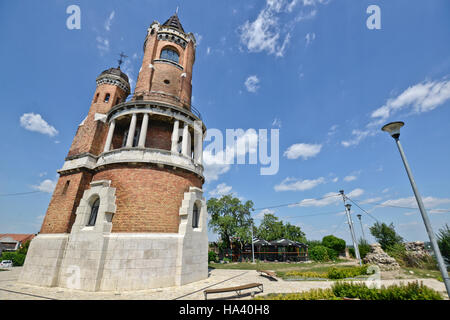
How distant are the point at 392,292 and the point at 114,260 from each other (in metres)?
12.2

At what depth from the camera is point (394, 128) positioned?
7113mm

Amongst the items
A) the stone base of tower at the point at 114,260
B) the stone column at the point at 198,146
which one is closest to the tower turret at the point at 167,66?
the stone column at the point at 198,146

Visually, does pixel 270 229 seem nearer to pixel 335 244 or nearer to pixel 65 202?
pixel 335 244

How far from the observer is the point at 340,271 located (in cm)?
1324

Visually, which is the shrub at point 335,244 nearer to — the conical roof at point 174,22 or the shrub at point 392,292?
the shrub at point 392,292

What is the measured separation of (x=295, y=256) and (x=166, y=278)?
25.0m

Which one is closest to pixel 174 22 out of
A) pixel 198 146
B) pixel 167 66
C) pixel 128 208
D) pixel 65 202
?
pixel 167 66

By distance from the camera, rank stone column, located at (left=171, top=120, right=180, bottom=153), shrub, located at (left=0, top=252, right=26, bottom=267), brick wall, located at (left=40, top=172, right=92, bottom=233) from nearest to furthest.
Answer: brick wall, located at (left=40, top=172, right=92, bottom=233) → stone column, located at (left=171, top=120, right=180, bottom=153) → shrub, located at (left=0, top=252, right=26, bottom=267)

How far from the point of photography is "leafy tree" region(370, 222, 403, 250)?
25.2m

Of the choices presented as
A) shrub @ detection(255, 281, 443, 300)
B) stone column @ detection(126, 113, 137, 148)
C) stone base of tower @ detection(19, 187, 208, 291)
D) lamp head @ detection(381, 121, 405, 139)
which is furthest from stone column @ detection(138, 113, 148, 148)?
lamp head @ detection(381, 121, 405, 139)

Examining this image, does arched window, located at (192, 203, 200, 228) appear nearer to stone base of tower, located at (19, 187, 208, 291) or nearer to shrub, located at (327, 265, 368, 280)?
stone base of tower, located at (19, 187, 208, 291)

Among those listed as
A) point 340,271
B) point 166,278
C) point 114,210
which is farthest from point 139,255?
point 340,271

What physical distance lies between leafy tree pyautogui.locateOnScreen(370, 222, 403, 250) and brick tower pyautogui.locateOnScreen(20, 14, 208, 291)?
26.3 metres
